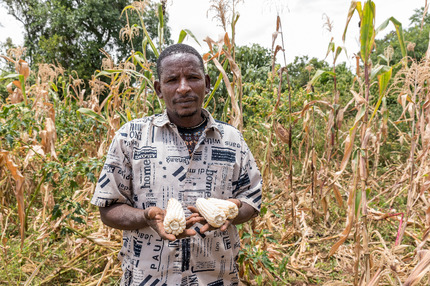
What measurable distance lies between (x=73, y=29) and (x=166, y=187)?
1482 cm

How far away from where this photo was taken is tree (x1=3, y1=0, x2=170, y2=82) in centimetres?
1296

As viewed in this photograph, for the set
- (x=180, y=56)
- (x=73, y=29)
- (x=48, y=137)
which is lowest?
(x=48, y=137)

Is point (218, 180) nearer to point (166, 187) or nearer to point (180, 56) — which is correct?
point (166, 187)

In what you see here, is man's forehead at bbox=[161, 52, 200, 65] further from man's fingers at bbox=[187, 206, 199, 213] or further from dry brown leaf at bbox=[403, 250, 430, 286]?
dry brown leaf at bbox=[403, 250, 430, 286]

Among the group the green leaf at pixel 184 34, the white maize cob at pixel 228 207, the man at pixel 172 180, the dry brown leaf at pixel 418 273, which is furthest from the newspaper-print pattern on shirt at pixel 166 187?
the green leaf at pixel 184 34

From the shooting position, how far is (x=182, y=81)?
113 cm

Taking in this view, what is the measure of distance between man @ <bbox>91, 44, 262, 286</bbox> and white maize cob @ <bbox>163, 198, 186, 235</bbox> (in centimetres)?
6

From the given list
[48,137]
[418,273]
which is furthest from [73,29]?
[418,273]

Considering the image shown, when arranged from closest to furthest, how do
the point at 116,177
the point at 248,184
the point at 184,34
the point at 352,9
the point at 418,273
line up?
the point at 418,273 < the point at 116,177 < the point at 248,184 < the point at 352,9 < the point at 184,34

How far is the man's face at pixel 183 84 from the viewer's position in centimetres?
113

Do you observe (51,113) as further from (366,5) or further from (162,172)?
(366,5)

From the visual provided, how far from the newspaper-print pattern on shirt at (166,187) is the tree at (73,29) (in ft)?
39.6

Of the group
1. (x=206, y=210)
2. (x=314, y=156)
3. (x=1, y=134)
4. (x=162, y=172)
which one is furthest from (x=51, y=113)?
→ (x=314, y=156)

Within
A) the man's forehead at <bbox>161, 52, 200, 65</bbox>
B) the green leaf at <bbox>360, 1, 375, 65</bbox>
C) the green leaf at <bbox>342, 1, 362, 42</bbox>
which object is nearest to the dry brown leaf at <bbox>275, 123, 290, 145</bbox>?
the green leaf at <bbox>342, 1, 362, 42</bbox>
